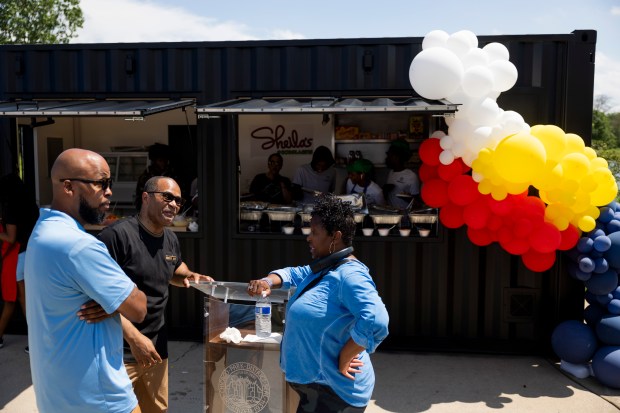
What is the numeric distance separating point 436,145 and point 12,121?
464 cm

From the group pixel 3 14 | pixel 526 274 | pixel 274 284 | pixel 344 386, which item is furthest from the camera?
pixel 3 14

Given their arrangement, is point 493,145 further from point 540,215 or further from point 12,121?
point 12,121

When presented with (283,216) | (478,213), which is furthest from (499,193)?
(283,216)

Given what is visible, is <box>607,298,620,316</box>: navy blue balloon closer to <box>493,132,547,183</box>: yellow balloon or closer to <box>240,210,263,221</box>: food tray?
<box>493,132,547,183</box>: yellow balloon

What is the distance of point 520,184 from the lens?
462 centimetres

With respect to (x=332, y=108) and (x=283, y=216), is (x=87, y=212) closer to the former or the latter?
(x=332, y=108)

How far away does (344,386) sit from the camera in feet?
8.71

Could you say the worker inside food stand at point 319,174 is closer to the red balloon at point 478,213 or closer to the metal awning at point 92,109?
the metal awning at point 92,109

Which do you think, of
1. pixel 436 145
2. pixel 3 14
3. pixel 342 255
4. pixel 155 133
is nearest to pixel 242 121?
pixel 155 133

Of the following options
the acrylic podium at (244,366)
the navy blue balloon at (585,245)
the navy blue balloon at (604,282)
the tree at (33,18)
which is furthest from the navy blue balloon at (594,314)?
the tree at (33,18)

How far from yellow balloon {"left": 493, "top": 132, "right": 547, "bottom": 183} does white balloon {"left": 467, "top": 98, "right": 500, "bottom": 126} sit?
0.90 feet

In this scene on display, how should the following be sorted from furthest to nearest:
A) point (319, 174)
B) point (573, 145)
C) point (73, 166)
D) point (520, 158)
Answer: point (319, 174)
point (573, 145)
point (520, 158)
point (73, 166)

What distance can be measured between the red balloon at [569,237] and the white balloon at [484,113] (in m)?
1.12

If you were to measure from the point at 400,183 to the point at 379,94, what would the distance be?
1.21 meters
